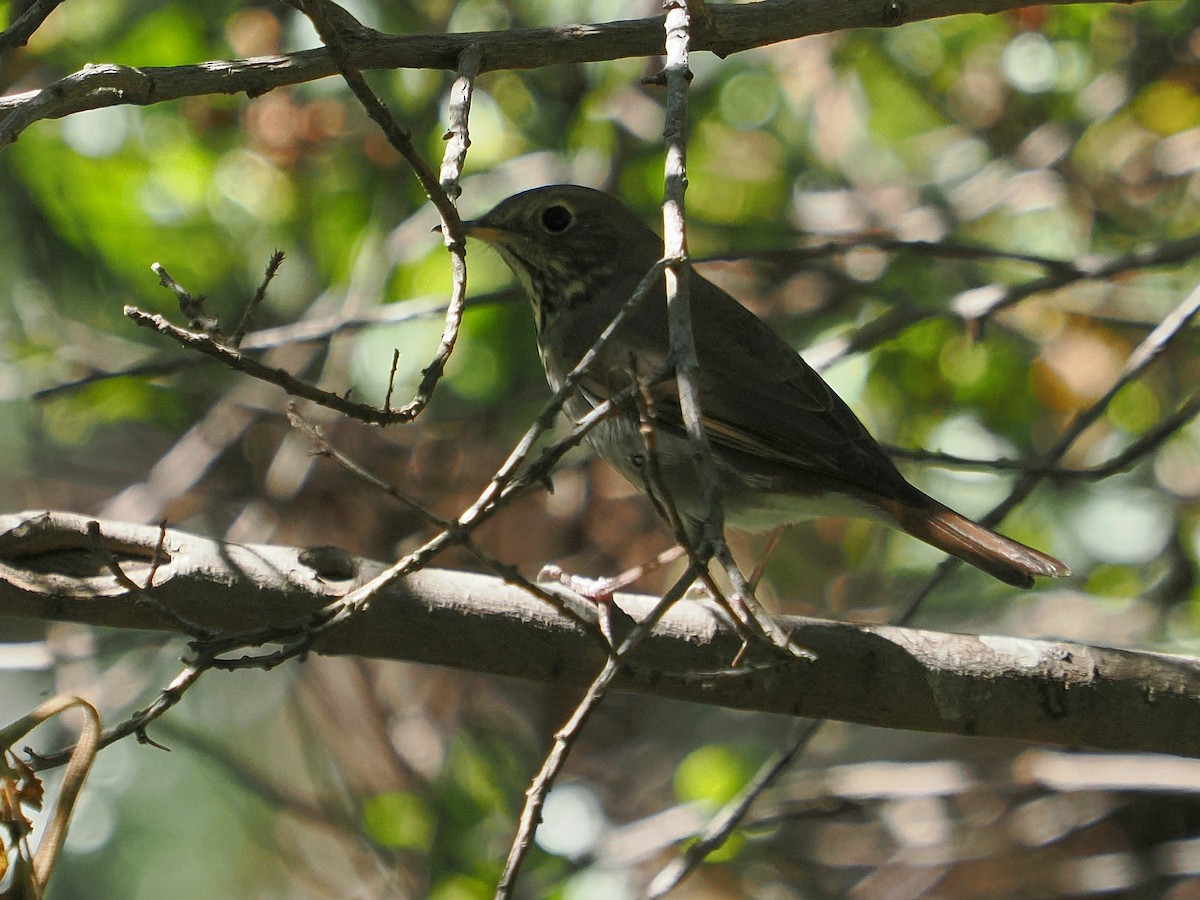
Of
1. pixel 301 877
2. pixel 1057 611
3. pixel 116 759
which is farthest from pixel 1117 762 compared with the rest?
pixel 116 759

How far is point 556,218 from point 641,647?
204cm

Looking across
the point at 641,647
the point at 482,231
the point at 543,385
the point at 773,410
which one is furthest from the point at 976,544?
the point at 543,385

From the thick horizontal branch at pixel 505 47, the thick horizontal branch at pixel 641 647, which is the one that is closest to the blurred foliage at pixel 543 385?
the thick horizontal branch at pixel 641 647

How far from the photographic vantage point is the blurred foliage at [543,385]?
499 centimetres

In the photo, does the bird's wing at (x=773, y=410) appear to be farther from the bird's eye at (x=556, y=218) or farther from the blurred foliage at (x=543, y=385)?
the blurred foliage at (x=543, y=385)

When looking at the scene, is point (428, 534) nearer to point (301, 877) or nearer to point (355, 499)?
point (355, 499)

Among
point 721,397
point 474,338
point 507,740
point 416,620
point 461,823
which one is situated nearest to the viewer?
point 416,620

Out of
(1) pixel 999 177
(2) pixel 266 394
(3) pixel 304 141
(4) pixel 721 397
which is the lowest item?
(4) pixel 721 397

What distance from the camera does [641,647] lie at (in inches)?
119

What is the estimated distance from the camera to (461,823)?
175 inches

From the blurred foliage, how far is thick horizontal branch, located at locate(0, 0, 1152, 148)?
1773 millimetres

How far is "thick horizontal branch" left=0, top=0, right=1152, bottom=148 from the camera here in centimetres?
247

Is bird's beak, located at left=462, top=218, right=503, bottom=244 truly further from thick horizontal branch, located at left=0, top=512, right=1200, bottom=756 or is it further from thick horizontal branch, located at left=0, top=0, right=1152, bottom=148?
thick horizontal branch, located at left=0, top=512, right=1200, bottom=756

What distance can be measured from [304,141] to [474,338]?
43.5 inches
